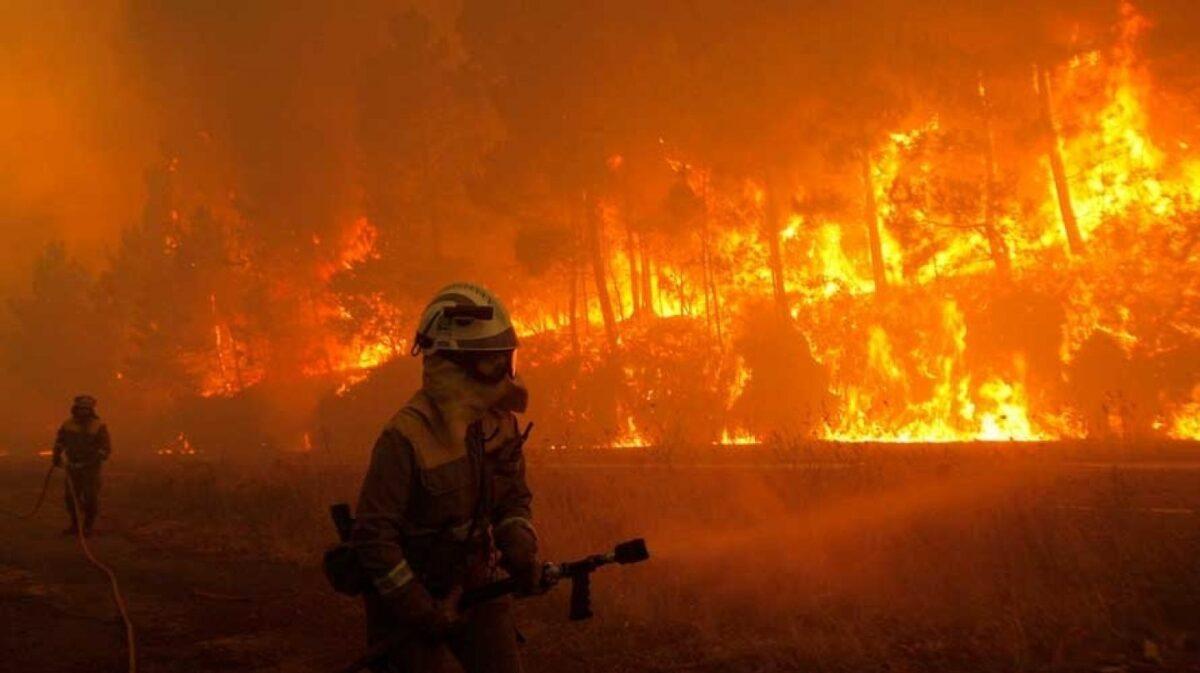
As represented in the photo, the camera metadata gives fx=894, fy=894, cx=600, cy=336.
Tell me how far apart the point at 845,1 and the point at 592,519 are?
2262 centimetres

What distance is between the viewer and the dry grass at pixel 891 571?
21.5 feet

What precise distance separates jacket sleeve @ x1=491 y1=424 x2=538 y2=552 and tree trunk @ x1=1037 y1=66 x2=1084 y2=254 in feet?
84.0

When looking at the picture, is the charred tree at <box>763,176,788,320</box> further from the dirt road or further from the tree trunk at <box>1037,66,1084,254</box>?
the dirt road

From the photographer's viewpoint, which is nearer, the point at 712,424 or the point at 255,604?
the point at 255,604

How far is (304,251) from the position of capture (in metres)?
53.3

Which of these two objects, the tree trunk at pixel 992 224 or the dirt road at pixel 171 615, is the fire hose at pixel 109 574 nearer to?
the dirt road at pixel 171 615

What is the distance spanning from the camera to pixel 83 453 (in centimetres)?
1495

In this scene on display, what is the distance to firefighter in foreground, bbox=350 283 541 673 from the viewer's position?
12.2 feet

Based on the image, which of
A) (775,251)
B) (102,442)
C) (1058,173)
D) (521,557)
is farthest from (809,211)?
(521,557)

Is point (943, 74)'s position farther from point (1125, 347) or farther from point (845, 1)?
point (1125, 347)

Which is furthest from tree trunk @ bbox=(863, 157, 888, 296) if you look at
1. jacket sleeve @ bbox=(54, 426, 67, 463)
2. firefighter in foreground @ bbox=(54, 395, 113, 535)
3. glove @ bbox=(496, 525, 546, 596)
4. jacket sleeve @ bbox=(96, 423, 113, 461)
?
glove @ bbox=(496, 525, 546, 596)

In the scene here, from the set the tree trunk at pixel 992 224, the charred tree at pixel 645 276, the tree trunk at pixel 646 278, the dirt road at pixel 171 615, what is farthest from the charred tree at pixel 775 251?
the dirt road at pixel 171 615

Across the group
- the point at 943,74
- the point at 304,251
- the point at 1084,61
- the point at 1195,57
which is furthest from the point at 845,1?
the point at 304,251

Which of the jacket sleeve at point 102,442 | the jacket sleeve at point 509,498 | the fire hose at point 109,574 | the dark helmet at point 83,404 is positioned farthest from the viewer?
the jacket sleeve at point 102,442
